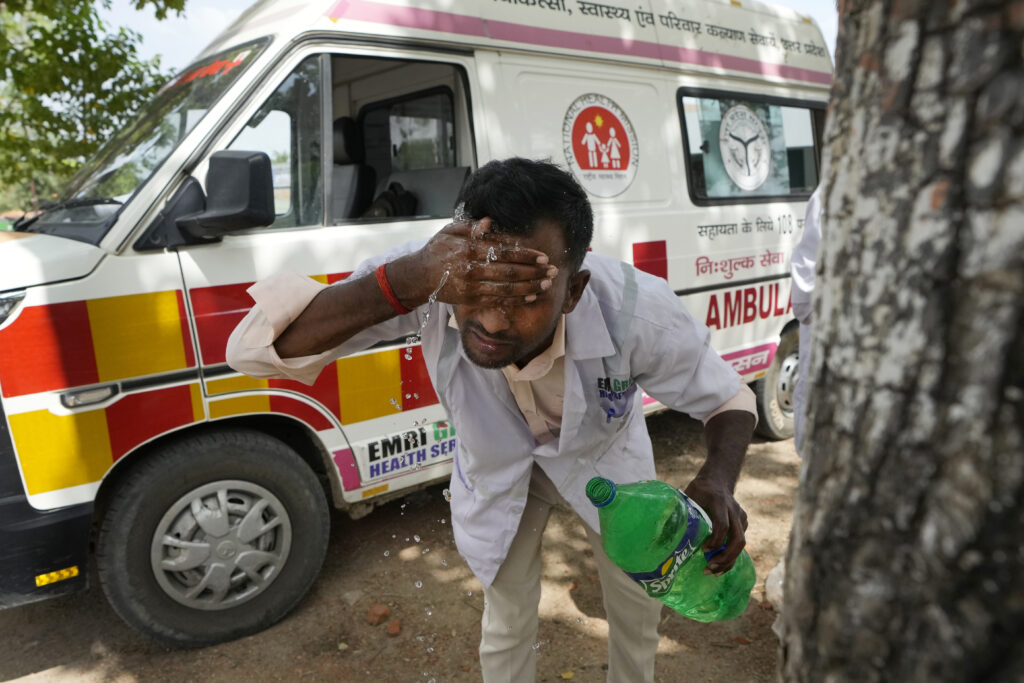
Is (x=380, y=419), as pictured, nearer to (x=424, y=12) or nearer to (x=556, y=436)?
(x=556, y=436)

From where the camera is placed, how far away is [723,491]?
191 centimetres

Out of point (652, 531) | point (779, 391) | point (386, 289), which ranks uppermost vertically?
point (386, 289)

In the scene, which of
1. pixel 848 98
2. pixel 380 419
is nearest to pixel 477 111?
pixel 380 419

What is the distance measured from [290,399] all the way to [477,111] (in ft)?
5.10

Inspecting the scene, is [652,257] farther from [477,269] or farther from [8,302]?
[8,302]

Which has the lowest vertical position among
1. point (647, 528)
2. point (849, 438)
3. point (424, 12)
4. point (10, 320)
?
point (647, 528)

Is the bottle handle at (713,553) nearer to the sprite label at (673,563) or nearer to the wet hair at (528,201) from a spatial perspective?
the sprite label at (673,563)

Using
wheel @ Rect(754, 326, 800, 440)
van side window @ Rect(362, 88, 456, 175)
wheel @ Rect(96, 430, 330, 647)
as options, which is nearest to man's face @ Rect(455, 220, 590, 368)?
wheel @ Rect(96, 430, 330, 647)

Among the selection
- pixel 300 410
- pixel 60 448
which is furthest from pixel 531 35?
pixel 60 448

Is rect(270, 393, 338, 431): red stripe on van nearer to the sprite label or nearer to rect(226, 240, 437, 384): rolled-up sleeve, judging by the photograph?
rect(226, 240, 437, 384): rolled-up sleeve

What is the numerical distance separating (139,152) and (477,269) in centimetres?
222

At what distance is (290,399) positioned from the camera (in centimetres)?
300

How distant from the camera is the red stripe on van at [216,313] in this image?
276 cm

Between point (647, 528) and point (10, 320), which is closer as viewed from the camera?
point (647, 528)
